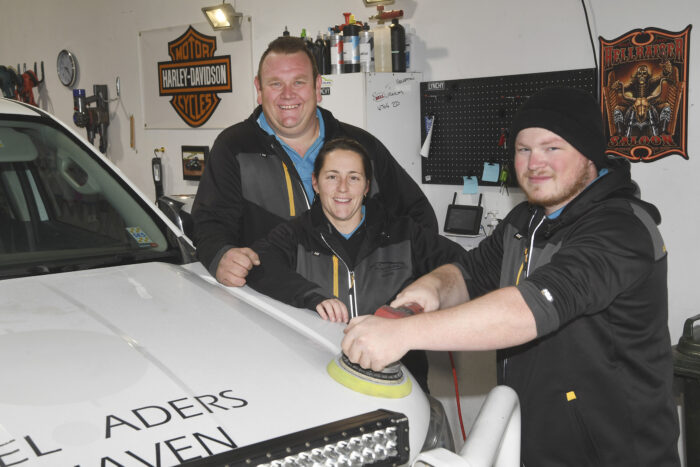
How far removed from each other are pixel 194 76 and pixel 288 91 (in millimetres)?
3808

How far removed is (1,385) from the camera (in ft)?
4.61

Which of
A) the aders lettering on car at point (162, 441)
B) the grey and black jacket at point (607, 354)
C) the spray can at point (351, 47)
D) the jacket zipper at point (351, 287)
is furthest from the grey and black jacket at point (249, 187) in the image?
the spray can at point (351, 47)

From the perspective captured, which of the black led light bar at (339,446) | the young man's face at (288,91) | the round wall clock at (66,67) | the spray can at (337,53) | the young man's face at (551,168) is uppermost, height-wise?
the round wall clock at (66,67)

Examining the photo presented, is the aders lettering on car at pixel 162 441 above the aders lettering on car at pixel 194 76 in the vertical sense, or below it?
below

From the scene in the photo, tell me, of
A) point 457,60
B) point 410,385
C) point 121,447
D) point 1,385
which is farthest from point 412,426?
point 457,60

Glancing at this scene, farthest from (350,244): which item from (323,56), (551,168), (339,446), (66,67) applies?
(66,67)

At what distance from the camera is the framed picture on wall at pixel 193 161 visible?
20.6 feet

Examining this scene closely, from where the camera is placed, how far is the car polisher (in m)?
1.54

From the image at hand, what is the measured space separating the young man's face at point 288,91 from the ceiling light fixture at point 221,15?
10.2 feet

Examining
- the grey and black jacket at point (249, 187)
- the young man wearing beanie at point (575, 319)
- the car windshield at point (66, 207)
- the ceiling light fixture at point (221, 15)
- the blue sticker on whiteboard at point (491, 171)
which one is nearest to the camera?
the young man wearing beanie at point (575, 319)

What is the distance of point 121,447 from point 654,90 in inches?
124

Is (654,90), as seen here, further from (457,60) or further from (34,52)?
(34,52)

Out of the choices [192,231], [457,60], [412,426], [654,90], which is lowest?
[412,426]

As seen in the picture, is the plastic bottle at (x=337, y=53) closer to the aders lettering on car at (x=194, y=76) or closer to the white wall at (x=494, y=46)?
the white wall at (x=494, y=46)
